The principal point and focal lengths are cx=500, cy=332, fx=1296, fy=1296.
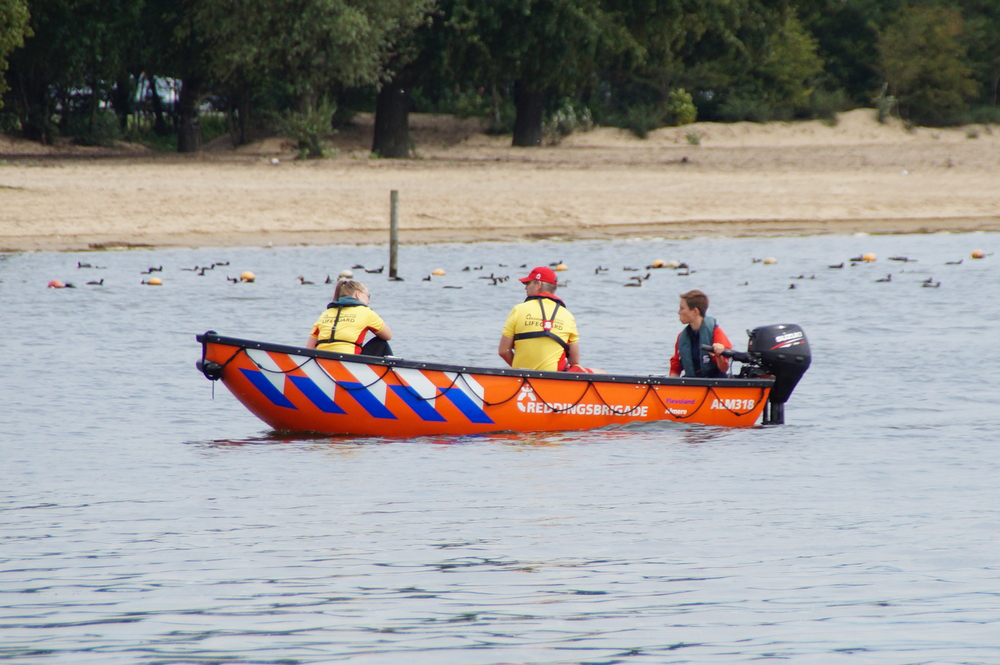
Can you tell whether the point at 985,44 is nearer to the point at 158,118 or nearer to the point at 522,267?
the point at 158,118

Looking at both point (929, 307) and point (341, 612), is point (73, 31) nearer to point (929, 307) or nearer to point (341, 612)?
point (929, 307)

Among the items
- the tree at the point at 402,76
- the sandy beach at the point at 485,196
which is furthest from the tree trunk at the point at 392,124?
the sandy beach at the point at 485,196

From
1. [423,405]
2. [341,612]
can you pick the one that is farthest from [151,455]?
[341,612]

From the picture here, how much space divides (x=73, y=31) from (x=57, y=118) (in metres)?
8.14

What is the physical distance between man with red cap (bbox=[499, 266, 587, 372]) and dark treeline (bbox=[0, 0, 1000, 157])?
21965mm

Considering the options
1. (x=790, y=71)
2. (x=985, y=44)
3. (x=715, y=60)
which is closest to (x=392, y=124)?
(x=715, y=60)

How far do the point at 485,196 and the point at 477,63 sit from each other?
965 cm

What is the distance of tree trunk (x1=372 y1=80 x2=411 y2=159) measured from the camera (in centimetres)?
3906

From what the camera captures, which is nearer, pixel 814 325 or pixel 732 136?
pixel 814 325

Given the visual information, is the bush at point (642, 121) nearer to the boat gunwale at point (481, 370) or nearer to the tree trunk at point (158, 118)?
the tree trunk at point (158, 118)

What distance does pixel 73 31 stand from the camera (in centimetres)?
3844

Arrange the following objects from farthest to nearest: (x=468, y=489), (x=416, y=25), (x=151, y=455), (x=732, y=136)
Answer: (x=732, y=136)
(x=416, y=25)
(x=151, y=455)
(x=468, y=489)

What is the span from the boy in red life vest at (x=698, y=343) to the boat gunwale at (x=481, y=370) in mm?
187

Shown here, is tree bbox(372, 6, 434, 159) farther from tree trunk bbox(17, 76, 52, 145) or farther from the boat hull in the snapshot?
the boat hull
